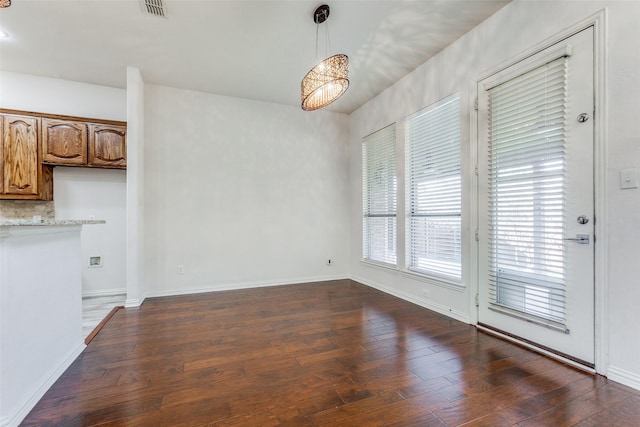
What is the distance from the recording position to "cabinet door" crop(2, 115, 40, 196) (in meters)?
3.49

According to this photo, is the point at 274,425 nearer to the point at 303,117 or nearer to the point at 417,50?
the point at 417,50

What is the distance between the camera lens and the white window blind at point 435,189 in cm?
324

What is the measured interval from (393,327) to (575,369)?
1390 millimetres

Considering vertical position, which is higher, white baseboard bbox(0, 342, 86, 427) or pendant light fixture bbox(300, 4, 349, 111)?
pendant light fixture bbox(300, 4, 349, 111)

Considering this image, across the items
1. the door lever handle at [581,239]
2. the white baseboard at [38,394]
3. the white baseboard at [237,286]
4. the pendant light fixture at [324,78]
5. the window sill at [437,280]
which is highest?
the pendant light fixture at [324,78]

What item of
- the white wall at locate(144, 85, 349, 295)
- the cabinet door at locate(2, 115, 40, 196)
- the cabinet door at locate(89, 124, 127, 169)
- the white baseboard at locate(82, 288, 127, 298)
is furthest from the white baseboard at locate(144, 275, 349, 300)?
the cabinet door at locate(2, 115, 40, 196)

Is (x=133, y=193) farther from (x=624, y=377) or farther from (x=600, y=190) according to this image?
(x=624, y=377)

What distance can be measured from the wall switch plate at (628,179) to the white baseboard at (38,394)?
12.7 ft

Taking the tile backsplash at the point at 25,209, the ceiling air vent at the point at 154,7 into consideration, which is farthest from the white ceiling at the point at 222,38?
the tile backsplash at the point at 25,209

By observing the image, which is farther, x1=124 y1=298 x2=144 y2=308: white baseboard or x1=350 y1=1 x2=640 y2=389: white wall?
x1=124 y1=298 x2=144 y2=308: white baseboard

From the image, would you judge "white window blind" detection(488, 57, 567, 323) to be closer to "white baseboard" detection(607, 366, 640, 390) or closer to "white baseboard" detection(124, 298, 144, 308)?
"white baseboard" detection(607, 366, 640, 390)

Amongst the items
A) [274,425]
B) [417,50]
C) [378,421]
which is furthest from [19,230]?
[417,50]

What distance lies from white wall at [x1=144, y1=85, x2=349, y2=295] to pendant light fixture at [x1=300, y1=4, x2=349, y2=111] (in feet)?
6.96

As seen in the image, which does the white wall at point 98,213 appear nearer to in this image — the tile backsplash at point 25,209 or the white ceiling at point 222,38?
the tile backsplash at point 25,209
